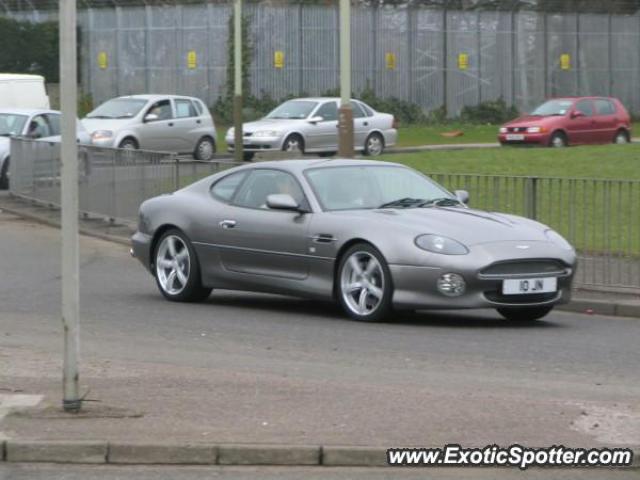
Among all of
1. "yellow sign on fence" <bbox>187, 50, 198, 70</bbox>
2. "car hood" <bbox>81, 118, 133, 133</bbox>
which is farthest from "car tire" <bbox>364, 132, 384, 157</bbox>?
"yellow sign on fence" <bbox>187, 50, 198, 70</bbox>

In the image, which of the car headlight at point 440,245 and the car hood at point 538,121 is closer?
the car headlight at point 440,245

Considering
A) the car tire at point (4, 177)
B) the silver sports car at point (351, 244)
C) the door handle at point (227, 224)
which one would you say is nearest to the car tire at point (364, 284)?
the silver sports car at point (351, 244)

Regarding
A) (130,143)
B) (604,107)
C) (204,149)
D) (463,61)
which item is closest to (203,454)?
(130,143)

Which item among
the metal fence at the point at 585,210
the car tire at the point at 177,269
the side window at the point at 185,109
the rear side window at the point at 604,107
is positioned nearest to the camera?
the car tire at the point at 177,269

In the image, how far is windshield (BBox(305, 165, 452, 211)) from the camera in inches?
527

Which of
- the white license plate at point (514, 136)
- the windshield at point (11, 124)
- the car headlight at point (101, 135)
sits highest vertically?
the windshield at point (11, 124)

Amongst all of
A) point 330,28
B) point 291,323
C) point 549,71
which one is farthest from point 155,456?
point 549,71

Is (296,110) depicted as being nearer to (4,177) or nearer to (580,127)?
(580,127)

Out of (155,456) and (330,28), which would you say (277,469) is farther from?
(330,28)

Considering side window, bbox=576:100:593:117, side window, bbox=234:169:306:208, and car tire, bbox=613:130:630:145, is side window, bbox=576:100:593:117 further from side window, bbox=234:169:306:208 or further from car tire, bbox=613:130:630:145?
side window, bbox=234:169:306:208

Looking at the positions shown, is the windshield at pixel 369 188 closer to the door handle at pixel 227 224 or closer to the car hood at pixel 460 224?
the car hood at pixel 460 224

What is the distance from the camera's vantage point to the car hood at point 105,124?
111 feet

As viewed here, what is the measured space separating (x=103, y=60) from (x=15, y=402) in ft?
149

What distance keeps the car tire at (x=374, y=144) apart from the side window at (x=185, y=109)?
4.67 meters
